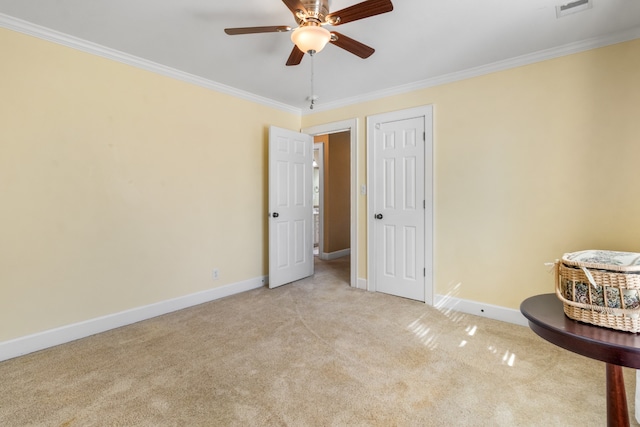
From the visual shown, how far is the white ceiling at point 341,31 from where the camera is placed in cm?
200

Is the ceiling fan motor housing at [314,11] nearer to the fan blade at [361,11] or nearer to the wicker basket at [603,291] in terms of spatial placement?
the fan blade at [361,11]

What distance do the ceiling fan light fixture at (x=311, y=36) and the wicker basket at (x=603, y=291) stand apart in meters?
1.66

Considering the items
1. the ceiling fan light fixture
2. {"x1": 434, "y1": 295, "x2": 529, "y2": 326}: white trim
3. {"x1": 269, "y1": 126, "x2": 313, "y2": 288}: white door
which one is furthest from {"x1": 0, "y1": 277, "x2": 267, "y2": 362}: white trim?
the ceiling fan light fixture

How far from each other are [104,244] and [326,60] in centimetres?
256

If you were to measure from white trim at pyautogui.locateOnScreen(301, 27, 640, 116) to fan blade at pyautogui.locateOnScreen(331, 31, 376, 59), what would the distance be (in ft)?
4.53

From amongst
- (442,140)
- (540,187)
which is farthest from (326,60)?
(540,187)

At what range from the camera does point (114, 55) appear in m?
2.62

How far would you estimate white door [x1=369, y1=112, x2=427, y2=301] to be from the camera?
3326 millimetres

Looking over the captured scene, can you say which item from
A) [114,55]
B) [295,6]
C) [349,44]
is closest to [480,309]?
[349,44]

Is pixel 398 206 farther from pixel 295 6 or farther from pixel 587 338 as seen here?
pixel 587 338

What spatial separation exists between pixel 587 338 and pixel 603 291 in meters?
0.16

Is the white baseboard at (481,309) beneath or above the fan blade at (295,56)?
beneath

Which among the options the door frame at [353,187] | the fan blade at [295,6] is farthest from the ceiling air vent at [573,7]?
the door frame at [353,187]

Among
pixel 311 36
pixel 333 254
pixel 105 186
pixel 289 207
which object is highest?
pixel 311 36
